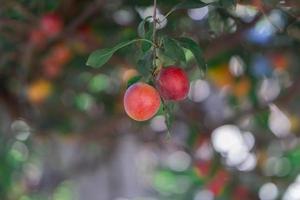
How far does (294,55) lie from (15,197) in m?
1.41

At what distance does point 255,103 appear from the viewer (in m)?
2.03

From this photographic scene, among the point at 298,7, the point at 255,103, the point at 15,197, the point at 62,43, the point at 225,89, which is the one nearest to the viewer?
the point at 298,7

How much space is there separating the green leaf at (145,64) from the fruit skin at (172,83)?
17 mm

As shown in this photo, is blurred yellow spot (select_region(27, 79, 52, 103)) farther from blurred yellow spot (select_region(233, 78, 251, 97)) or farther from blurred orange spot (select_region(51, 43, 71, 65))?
blurred yellow spot (select_region(233, 78, 251, 97))

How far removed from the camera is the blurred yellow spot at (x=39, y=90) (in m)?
2.14

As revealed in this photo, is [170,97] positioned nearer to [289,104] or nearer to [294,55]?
[294,55]

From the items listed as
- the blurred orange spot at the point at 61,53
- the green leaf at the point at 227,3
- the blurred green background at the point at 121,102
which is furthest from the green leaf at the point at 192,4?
the blurred orange spot at the point at 61,53

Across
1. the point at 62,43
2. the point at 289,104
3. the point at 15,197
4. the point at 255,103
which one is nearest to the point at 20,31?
the point at 62,43

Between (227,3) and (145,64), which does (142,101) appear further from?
(227,3)

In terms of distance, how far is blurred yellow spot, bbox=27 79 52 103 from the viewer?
2.14 m

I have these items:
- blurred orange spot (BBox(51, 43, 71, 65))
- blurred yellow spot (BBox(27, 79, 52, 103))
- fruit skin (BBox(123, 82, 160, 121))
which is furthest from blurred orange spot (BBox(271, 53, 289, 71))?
fruit skin (BBox(123, 82, 160, 121))

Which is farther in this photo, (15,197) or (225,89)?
(15,197)

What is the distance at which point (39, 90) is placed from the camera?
217 centimetres

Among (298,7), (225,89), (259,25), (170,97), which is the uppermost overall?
(225,89)
